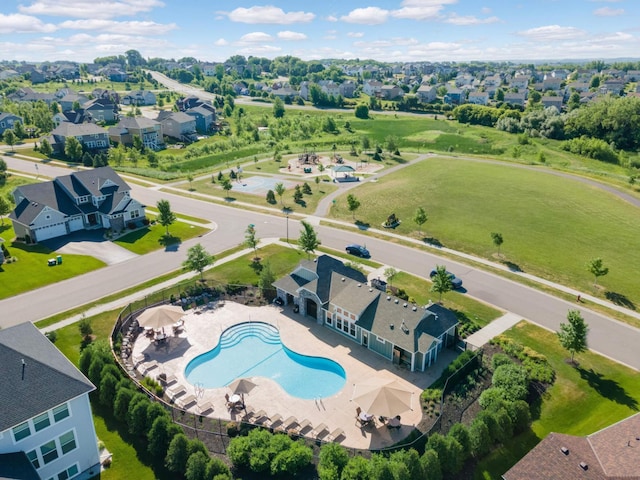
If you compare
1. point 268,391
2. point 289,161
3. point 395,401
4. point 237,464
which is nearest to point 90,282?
point 268,391

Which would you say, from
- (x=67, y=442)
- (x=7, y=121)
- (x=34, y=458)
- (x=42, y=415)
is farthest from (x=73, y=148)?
(x=34, y=458)

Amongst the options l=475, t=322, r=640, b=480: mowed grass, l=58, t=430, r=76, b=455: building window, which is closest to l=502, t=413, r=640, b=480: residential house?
l=475, t=322, r=640, b=480: mowed grass

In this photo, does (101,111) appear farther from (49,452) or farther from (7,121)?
(49,452)

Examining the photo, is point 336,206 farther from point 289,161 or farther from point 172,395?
point 172,395

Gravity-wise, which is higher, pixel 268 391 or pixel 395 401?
pixel 395 401

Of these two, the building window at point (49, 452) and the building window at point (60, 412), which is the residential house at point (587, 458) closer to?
the building window at point (60, 412)

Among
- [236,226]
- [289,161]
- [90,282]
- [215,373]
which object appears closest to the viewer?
[215,373]

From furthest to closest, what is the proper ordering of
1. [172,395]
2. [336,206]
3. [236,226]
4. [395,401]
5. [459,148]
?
[459,148] → [336,206] → [236,226] → [172,395] → [395,401]

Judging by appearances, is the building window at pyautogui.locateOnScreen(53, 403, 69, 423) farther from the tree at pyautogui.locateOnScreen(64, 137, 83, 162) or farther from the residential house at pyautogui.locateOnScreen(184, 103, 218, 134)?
the residential house at pyautogui.locateOnScreen(184, 103, 218, 134)
